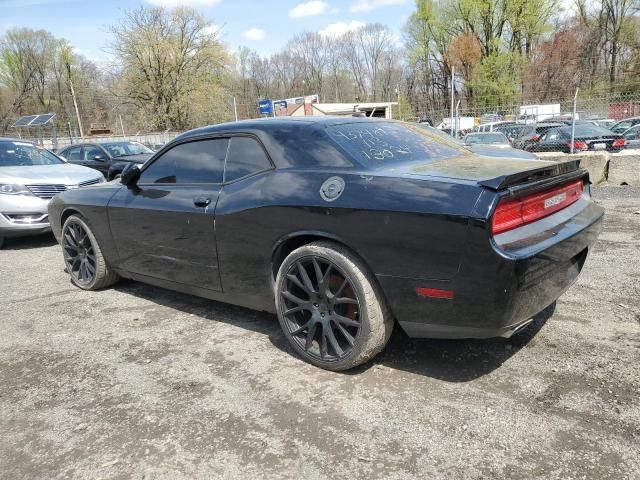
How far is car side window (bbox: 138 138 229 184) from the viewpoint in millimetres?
3582

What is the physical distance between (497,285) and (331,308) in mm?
1002

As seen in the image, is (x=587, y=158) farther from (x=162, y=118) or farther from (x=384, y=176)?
(x=162, y=118)

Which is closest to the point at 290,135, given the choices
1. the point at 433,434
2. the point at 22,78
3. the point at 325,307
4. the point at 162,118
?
the point at 325,307

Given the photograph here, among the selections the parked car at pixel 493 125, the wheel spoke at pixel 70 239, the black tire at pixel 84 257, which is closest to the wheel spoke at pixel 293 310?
the black tire at pixel 84 257

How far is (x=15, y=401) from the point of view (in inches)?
115

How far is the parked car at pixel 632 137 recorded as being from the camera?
42.9ft

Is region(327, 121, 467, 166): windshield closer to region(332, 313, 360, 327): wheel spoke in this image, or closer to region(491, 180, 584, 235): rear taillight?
region(491, 180, 584, 235): rear taillight

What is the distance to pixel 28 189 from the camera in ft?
23.0

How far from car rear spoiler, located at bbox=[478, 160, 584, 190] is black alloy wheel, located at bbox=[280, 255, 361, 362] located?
930 millimetres

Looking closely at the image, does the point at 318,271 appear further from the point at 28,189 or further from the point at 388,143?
the point at 28,189

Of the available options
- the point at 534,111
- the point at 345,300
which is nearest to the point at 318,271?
the point at 345,300

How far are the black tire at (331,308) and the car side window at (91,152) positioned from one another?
11.4 m

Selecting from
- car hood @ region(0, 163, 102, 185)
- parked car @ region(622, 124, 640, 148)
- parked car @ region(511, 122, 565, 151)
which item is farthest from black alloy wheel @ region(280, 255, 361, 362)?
parked car @ region(511, 122, 565, 151)

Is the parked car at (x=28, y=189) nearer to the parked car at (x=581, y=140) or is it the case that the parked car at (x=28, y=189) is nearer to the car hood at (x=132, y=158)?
the car hood at (x=132, y=158)
